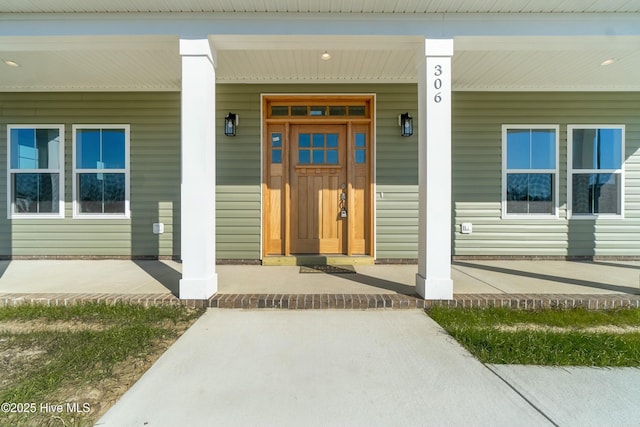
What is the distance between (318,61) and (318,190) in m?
1.84

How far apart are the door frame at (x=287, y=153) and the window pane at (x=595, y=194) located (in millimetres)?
3314

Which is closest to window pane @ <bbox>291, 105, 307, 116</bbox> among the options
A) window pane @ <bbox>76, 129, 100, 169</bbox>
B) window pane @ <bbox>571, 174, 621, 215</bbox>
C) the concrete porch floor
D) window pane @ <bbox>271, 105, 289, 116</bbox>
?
window pane @ <bbox>271, 105, 289, 116</bbox>

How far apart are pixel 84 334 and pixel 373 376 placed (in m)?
2.25

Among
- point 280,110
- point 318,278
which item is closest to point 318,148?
point 280,110

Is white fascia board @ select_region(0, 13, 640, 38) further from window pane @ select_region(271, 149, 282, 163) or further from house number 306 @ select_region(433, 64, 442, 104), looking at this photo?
window pane @ select_region(271, 149, 282, 163)

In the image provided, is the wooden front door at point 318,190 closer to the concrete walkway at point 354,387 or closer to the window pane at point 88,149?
the concrete walkway at point 354,387

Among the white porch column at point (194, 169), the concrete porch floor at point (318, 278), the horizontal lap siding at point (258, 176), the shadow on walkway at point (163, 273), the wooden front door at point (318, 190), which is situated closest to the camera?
the white porch column at point (194, 169)

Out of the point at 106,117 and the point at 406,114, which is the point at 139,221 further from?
the point at 406,114

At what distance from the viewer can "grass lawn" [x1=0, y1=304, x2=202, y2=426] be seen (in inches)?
64.1

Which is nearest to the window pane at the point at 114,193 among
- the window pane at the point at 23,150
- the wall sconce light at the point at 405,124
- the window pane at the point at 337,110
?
the window pane at the point at 23,150

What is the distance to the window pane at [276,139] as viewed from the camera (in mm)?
4918

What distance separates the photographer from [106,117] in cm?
496

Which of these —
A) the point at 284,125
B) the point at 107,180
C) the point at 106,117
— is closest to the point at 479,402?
the point at 284,125

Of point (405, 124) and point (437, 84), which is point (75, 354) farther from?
point (405, 124)
